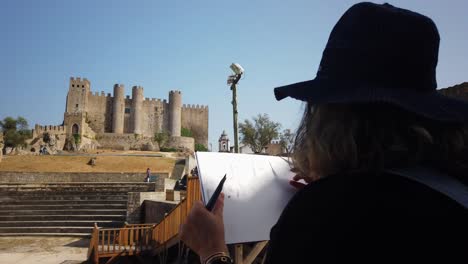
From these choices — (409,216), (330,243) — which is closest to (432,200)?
(409,216)

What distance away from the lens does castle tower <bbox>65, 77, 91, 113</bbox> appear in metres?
59.0

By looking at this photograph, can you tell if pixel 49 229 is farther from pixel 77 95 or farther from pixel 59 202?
pixel 77 95

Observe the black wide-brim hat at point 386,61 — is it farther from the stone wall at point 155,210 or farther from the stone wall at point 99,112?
the stone wall at point 99,112

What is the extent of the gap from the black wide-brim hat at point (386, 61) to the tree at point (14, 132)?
49.5 metres

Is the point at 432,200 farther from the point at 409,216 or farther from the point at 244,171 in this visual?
the point at 244,171

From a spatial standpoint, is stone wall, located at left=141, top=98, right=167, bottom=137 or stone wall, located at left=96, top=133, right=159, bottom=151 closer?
stone wall, located at left=96, top=133, right=159, bottom=151

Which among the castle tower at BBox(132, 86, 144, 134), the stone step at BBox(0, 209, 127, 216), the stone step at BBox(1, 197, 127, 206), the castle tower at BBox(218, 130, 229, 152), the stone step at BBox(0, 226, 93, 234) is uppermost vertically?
the castle tower at BBox(132, 86, 144, 134)

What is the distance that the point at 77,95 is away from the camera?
59.8 meters

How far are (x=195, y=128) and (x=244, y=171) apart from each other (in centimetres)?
6874

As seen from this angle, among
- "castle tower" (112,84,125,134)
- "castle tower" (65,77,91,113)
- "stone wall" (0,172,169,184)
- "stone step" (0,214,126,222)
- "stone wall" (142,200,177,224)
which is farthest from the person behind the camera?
"castle tower" (112,84,125,134)

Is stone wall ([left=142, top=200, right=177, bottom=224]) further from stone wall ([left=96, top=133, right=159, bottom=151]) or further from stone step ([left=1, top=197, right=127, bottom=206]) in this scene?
stone wall ([left=96, top=133, right=159, bottom=151])

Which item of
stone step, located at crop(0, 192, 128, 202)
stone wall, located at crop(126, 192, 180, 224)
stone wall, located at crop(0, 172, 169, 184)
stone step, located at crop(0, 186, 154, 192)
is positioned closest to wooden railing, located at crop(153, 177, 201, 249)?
stone wall, located at crop(126, 192, 180, 224)

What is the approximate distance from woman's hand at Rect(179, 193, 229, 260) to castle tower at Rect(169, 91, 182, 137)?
64261mm

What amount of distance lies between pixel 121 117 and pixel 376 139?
6473 cm
